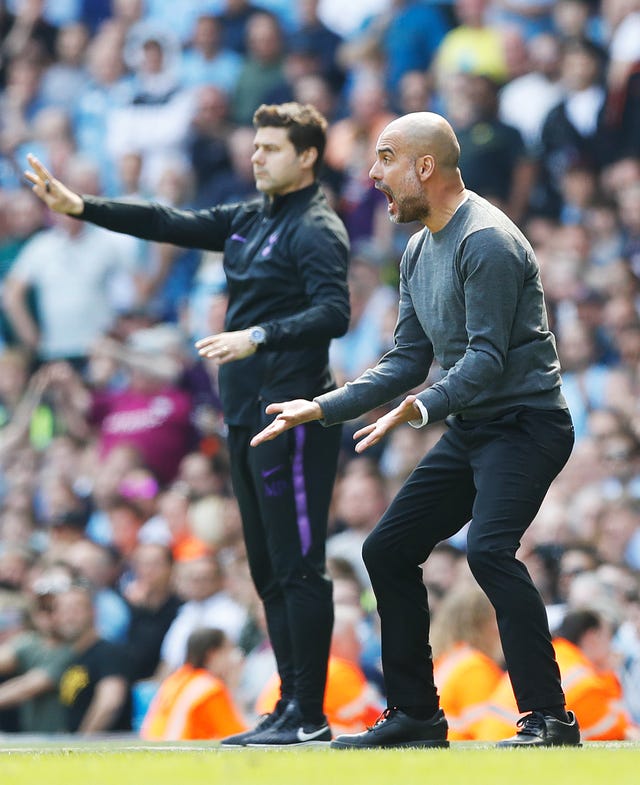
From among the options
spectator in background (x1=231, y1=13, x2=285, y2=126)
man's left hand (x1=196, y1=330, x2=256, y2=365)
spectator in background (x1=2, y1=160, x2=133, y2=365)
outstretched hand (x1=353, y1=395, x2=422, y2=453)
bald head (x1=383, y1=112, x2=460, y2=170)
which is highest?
spectator in background (x1=231, y1=13, x2=285, y2=126)

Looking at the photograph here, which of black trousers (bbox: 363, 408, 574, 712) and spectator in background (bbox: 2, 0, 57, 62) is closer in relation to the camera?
black trousers (bbox: 363, 408, 574, 712)

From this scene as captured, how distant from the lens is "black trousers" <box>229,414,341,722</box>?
247 inches

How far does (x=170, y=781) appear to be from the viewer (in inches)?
179

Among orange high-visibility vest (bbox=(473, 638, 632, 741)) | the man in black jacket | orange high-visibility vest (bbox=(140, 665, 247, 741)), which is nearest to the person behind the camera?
the man in black jacket

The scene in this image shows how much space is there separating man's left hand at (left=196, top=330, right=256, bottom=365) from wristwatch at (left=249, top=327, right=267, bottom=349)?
1 centimetres

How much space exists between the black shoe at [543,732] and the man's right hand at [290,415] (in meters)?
1.21

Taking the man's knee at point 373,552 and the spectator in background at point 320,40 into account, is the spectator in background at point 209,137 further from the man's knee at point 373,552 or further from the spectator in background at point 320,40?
the man's knee at point 373,552

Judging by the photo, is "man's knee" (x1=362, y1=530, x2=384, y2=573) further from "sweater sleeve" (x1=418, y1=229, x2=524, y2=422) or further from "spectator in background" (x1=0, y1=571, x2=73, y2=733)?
"spectator in background" (x1=0, y1=571, x2=73, y2=733)

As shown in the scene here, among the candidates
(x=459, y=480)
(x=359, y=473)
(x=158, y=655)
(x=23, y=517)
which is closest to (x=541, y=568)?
(x=359, y=473)

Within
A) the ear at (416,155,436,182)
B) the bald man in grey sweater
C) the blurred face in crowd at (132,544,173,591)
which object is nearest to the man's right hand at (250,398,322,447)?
the bald man in grey sweater

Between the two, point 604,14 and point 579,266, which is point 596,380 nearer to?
point 579,266

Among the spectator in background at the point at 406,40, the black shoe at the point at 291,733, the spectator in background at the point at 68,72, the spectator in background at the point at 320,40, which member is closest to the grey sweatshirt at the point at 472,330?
the black shoe at the point at 291,733

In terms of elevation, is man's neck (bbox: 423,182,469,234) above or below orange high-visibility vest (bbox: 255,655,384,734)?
above

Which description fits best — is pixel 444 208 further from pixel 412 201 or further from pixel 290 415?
pixel 290 415
